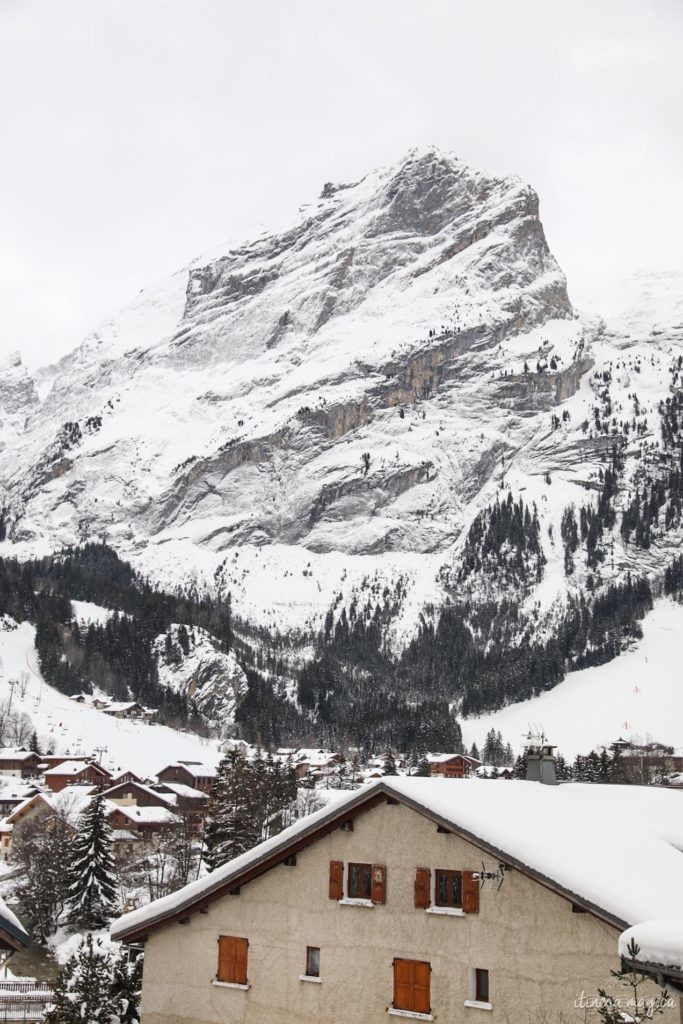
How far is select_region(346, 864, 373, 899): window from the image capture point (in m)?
22.3

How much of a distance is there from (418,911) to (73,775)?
112 meters

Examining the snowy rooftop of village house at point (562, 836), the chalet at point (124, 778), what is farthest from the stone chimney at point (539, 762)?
the chalet at point (124, 778)

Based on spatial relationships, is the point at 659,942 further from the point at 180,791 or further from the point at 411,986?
the point at 180,791

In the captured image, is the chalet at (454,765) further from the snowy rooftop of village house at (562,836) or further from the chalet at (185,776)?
the snowy rooftop of village house at (562,836)

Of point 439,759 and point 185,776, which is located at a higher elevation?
point 439,759

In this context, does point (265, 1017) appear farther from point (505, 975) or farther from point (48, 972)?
point (48, 972)

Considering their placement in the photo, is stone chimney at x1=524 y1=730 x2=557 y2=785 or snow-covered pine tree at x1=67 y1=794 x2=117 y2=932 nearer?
stone chimney at x1=524 y1=730 x2=557 y2=785

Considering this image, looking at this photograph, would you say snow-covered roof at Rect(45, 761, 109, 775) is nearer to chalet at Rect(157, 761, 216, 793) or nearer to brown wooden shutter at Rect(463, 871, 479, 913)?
chalet at Rect(157, 761, 216, 793)

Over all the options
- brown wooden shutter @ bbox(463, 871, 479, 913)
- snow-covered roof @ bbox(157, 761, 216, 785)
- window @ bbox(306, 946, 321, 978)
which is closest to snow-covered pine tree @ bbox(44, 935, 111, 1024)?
window @ bbox(306, 946, 321, 978)

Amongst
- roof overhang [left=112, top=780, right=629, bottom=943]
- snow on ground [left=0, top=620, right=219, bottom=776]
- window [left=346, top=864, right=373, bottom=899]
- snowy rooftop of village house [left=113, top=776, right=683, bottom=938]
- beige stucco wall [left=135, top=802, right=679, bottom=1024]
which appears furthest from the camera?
snow on ground [left=0, top=620, right=219, bottom=776]

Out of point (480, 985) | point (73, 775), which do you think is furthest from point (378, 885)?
point (73, 775)

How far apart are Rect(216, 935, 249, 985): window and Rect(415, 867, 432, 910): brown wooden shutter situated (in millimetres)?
4166

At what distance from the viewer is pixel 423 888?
70.8 ft

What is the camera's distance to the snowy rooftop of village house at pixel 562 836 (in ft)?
63.4
